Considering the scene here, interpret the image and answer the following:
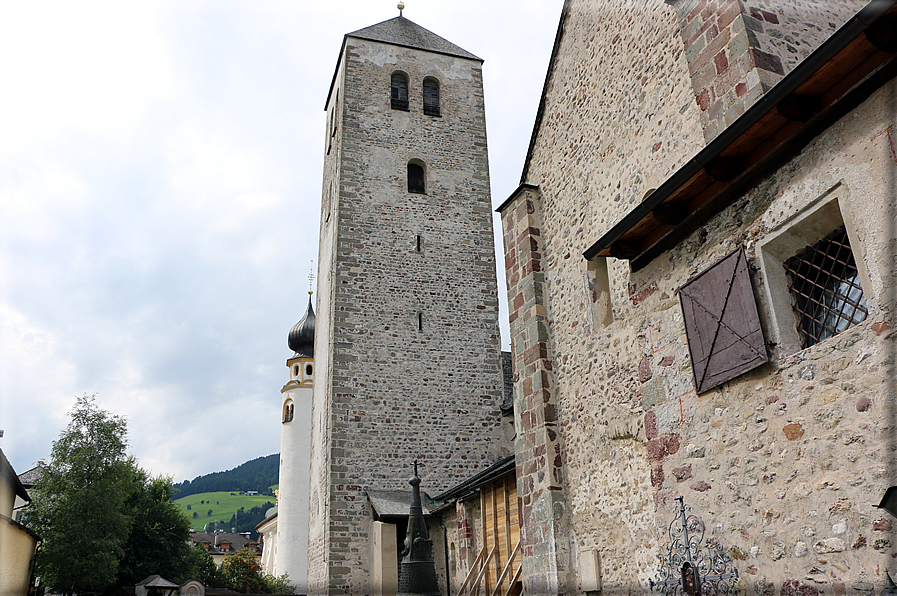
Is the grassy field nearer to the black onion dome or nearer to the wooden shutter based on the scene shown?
the black onion dome

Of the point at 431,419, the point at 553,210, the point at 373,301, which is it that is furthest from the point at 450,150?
the point at 553,210

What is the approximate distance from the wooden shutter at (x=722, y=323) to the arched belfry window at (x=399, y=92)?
1570 centimetres

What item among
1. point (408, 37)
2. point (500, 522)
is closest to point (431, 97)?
point (408, 37)

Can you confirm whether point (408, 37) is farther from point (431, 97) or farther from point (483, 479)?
point (483, 479)

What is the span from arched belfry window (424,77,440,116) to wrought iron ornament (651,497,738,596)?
1639cm

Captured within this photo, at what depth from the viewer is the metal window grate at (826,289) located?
4109mm

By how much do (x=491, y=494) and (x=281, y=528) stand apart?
23477mm

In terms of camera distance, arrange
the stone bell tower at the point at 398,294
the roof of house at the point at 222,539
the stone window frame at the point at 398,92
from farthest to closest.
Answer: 1. the roof of house at the point at 222,539
2. the stone window frame at the point at 398,92
3. the stone bell tower at the point at 398,294

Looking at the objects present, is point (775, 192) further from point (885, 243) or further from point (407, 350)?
point (407, 350)

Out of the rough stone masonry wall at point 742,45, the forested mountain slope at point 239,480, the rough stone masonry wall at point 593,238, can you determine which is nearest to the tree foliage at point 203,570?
the rough stone masonry wall at point 593,238

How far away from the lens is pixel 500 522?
1048cm

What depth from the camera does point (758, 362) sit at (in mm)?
4527

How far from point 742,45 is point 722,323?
8.41 ft

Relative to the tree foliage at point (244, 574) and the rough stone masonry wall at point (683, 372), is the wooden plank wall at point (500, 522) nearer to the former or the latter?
the rough stone masonry wall at point (683, 372)
